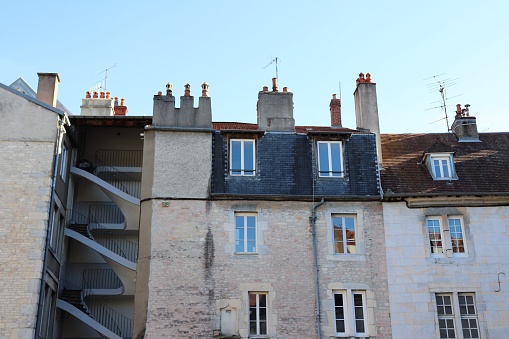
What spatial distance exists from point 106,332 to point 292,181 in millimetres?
7926

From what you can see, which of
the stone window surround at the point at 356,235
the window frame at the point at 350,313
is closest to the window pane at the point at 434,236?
the stone window surround at the point at 356,235

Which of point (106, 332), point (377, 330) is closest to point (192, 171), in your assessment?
point (106, 332)

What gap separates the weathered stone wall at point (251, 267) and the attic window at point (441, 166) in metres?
2.88

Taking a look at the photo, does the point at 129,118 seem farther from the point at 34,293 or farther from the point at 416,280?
the point at 416,280

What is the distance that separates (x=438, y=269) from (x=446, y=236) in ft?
3.87

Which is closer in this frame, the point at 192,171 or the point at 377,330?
the point at 377,330

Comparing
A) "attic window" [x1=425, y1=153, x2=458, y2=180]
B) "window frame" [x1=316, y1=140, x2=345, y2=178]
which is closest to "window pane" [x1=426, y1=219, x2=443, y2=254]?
"attic window" [x1=425, y1=153, x2=458, y2=180]

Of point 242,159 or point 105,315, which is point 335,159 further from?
point 105,315

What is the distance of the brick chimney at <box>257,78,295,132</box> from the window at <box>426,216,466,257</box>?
19.2 ft

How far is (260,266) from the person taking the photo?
2088 centimetres

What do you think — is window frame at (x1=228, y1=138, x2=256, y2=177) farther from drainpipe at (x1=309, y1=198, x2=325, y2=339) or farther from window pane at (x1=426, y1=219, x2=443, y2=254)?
window pane at (x1=426, y1=219, x2=443, y2=254)

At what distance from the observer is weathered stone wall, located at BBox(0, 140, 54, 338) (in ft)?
63.3

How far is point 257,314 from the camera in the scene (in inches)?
803

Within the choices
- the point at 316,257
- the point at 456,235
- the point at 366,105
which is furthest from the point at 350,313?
the point at 366,105
